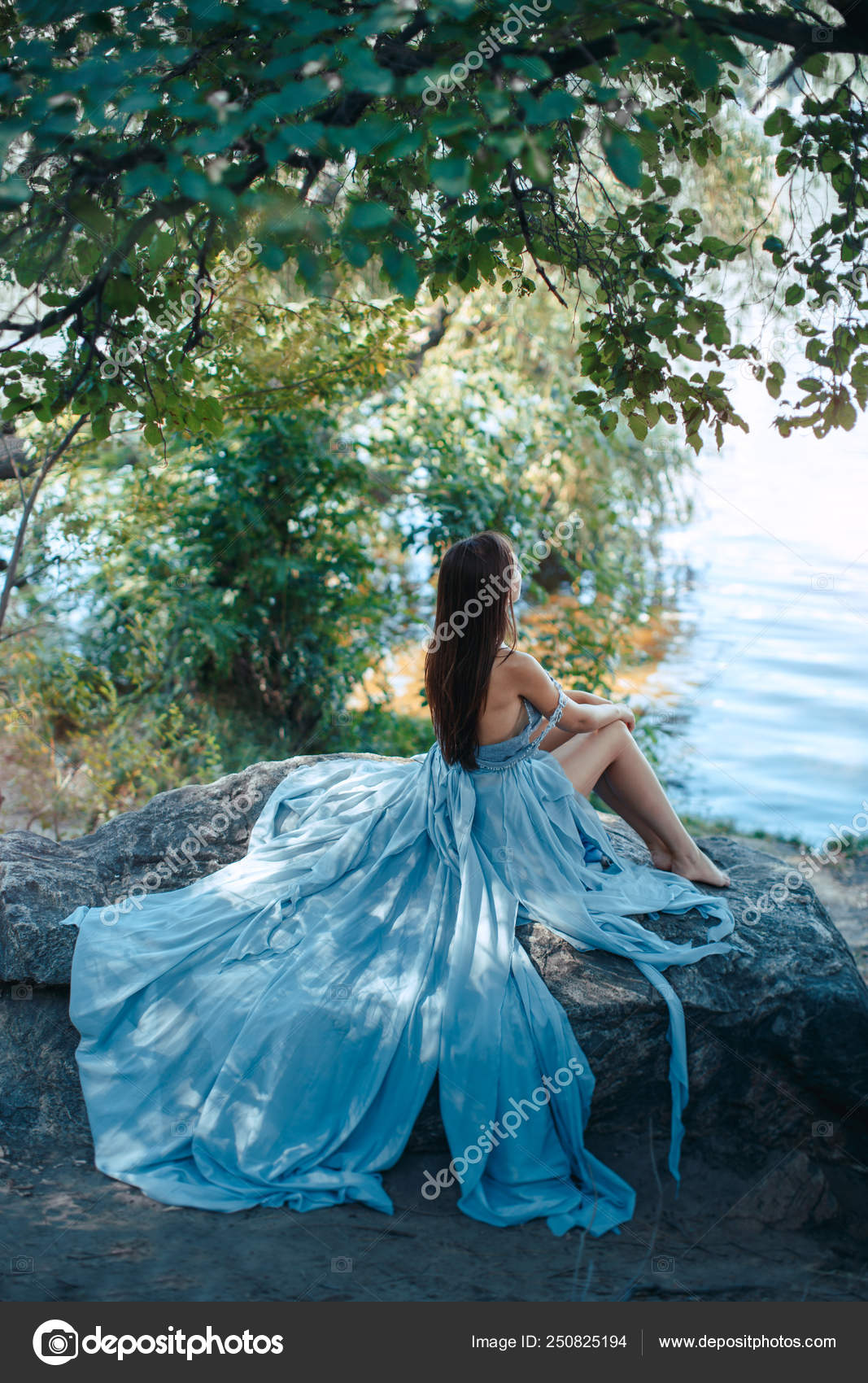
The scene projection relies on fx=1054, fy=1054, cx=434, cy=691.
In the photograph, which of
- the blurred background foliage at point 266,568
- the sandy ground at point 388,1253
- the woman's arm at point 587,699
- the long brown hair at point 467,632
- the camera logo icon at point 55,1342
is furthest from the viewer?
the blurred background foliage at point 266,568

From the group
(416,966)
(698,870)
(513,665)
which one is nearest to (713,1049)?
(698,870)

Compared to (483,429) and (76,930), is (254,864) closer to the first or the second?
(76,930)

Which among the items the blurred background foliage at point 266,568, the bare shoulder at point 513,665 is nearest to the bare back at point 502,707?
the bare shoulder at point 513,665

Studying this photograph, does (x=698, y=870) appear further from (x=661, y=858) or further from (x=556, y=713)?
(x=556, y=713)

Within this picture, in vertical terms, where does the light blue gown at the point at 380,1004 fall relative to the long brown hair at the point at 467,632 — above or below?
below

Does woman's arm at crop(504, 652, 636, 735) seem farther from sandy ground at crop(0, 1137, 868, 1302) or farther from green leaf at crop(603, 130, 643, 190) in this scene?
green leaf at crop(603, 130, 643, 190)

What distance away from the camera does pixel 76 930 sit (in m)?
3.18

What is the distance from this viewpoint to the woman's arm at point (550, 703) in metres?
3.30

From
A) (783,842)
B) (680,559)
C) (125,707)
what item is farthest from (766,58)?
(680,559)

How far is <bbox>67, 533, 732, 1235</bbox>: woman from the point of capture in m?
2.62

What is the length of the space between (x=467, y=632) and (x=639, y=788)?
0.79m

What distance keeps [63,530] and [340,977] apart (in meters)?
3.34

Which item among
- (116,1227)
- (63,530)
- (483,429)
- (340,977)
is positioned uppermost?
(483,429)

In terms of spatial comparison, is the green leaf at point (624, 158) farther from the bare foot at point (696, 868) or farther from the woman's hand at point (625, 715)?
the bare foot at point (696, 868)
